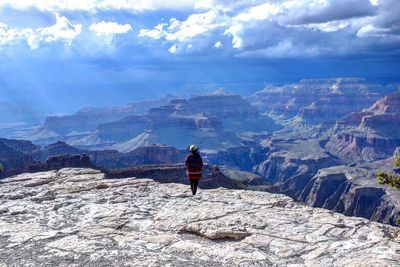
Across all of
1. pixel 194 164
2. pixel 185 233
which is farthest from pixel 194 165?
pixel 185 233

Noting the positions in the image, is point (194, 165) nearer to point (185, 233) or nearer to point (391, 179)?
point (185, 233)

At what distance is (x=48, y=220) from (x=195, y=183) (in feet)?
25.7

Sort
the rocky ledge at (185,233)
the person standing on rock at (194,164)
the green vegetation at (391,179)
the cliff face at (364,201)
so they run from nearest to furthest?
1. the rocky ledge at (185,233)
2. the green vegetation at (391,179)
3. the person standing on rock at (194,164)
4. the cliff face at (364,201)

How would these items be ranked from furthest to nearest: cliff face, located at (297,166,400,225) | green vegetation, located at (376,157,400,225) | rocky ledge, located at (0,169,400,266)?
cliff face, located at (297,166,400,225)
green vegetation, located at (376,157,400,225)
rocky ledge, located at (0,169,400,266)

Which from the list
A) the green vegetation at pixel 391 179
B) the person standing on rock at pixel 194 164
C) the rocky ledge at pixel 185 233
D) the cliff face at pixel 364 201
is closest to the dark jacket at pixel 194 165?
the person standing on rock at pixel 194 164

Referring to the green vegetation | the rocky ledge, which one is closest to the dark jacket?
the rocky ledge

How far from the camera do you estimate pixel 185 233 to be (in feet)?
54.1

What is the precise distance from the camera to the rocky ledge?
13805mm

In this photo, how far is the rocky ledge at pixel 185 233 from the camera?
13.8 metres

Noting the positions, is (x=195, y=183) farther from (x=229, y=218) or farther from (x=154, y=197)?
(x=229, y=218)

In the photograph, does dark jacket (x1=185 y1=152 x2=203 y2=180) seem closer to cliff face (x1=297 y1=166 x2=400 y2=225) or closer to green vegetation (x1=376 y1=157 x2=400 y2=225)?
green vegetation (x1=376 y1=157 x2=400 y2=225)

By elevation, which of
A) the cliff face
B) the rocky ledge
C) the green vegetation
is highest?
the green vegetation

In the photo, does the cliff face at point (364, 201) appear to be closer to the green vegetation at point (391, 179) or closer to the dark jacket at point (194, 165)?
the green vegetation at point (391, 179)

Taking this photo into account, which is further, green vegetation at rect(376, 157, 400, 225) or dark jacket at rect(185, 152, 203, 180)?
dark jacket at rect(185, 152, 203, 180)
